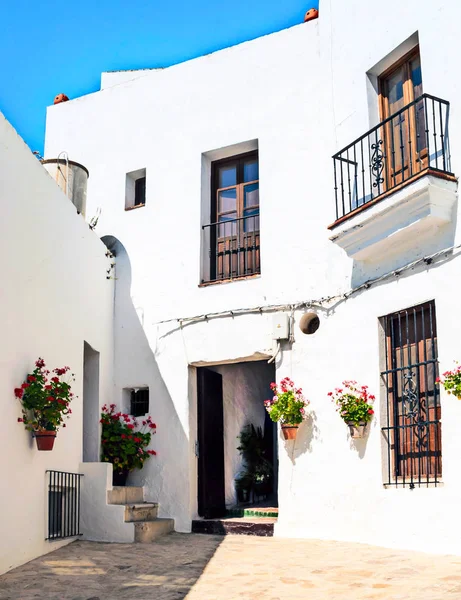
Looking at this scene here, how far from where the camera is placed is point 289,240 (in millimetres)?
9555

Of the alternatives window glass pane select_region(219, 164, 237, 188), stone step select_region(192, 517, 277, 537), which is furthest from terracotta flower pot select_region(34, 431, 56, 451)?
window glass pane select_region(219, 164, 237, 188)

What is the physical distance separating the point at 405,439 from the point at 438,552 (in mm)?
1210

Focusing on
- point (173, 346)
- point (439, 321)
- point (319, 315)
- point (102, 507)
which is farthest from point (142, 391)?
point (439, 321)

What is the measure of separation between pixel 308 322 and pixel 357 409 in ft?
4.96

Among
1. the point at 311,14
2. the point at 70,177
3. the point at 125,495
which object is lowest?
the point at 125,495

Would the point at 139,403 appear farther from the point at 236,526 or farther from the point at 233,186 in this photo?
the point at 233,186

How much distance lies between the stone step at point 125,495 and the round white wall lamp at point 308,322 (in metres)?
2.95

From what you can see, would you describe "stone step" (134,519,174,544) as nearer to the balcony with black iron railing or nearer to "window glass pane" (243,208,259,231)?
"window glass pane" (243,208,259,231)

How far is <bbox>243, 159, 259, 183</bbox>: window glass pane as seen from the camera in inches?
412

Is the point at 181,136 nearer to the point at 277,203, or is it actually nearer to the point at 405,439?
the point at 277,203

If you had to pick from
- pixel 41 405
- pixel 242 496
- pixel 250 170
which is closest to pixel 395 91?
pixel 250 170

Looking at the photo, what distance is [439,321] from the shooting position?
7379mm

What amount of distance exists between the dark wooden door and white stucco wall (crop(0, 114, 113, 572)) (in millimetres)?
1597

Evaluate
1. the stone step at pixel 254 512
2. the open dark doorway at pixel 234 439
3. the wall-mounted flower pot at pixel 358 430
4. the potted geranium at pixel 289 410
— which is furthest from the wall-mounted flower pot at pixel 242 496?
the wall-mounted flower pot at pixel 358 430
